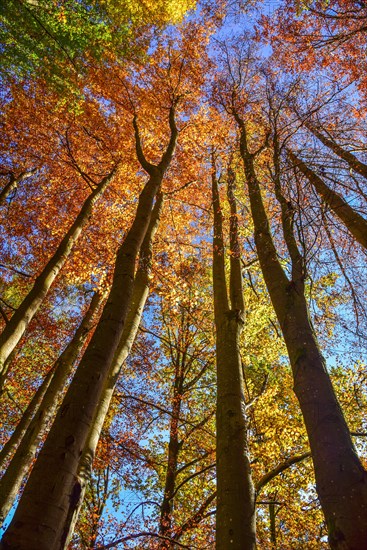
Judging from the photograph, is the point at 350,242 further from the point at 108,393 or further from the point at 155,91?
the point at 155,91

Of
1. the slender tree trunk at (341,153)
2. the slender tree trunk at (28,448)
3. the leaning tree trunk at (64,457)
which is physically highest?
the slender tree trunk at (341,153)

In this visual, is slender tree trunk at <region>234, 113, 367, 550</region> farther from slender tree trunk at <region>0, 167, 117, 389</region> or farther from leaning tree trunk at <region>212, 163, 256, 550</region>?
slender tree trunk at <region>0, 167, 117, 389</region>

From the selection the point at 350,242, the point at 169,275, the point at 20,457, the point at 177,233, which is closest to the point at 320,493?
the point at 350,242

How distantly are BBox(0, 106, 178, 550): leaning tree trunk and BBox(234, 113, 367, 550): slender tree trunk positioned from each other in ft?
7.16

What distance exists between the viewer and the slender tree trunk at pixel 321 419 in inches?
104

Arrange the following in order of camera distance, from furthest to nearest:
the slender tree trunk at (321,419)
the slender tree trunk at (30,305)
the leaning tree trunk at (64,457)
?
the slender tree trunk at (30,305), the slender tree trunk at (321,419), the leaning tree trunk at (64,457)

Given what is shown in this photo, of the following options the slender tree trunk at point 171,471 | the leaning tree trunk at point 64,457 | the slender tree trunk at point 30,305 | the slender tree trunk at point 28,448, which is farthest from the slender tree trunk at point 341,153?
the slender tree trunk at point 28,448

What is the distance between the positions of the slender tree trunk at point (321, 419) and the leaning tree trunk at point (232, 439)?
117 cm

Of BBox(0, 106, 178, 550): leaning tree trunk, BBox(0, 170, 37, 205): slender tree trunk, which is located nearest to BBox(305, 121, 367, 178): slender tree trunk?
BBox(0, 106, 178, 550): leaning tree trunk

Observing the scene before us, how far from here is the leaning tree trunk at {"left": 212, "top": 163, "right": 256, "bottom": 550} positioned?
3.64 meters

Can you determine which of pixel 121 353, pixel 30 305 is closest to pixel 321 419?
pixel 121 353

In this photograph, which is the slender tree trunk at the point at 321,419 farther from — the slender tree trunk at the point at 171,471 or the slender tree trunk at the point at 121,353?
the slender tree trunk at the point at 171,471

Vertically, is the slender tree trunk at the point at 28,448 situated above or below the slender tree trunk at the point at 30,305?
below

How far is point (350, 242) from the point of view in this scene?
574 cm
